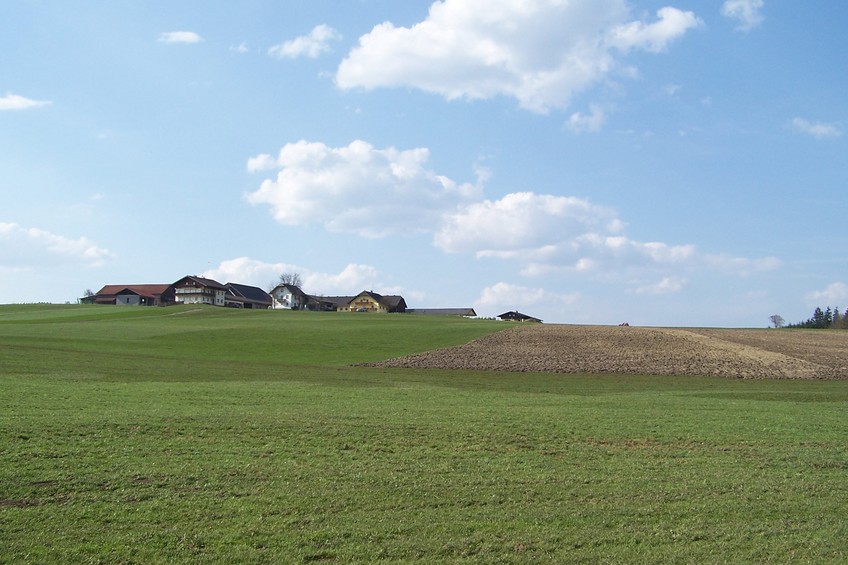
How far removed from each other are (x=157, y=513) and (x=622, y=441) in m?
11.7

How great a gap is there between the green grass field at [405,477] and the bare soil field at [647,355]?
1904cm

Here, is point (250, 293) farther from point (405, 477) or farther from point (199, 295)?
point (405, 477)

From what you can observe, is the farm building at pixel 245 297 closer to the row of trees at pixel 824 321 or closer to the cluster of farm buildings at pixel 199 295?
the cluster of farm buildings at pixel 199 295

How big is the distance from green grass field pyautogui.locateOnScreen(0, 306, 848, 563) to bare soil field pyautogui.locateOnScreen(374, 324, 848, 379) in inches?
750

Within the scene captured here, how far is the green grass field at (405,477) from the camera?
9891mm

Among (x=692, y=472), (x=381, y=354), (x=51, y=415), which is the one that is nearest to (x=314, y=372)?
(x=381, y=354)

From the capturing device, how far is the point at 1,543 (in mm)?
9406

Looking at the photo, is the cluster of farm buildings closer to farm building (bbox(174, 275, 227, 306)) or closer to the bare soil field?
farm building (bbox(174, 275, 227, 306))

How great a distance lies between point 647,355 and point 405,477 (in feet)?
146

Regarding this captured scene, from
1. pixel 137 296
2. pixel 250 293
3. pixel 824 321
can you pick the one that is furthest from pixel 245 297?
pixel 824 321

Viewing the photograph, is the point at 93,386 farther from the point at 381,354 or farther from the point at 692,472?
the point at 381,354

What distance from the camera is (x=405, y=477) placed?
13594 mm

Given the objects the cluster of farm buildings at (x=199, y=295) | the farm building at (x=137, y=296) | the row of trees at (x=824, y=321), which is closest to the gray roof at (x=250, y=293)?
the cluster of farm buildings at (x=199, y=295)

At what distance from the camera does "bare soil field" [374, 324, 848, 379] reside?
47.7m
